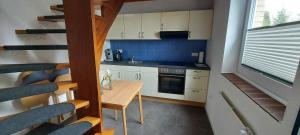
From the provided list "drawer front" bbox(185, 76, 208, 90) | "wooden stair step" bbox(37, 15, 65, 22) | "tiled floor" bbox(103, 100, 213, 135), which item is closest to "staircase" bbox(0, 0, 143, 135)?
"wooden stair step" bbox(37, 15, 65, 22)

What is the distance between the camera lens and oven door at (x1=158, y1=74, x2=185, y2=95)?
296 cm

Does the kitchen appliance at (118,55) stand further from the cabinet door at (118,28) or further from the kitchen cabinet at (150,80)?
the kitchen cabinet at (150,80)

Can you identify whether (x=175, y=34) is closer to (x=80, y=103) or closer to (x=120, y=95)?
(x=120, y=95)

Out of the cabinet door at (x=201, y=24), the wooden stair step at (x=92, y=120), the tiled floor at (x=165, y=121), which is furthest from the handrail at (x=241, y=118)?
the cabinet door at (x=201, y=24)

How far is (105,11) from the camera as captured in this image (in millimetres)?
1550

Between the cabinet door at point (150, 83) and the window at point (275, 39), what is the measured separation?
182 centimetres

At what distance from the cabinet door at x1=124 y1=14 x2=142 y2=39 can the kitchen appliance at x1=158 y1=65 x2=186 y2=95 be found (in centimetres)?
95

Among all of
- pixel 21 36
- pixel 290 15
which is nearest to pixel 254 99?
pixel 290 15

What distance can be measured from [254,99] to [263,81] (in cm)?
27

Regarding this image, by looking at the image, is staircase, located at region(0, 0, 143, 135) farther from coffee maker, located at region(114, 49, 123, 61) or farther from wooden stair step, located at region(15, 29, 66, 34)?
coffee maker, located at region(114, 49, 123, 61)

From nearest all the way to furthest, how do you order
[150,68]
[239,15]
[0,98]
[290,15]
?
1. [0,98]
2. [290,15]
3. [239,15]
4. [150,68]

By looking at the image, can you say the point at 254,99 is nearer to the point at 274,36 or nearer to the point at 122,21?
the point at 274,36

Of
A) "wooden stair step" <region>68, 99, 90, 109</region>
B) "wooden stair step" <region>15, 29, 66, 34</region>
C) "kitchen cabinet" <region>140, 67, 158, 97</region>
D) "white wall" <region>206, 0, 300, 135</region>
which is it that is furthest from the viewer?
"kitchen cabinet" <region>140, 67, 158, 97</region>

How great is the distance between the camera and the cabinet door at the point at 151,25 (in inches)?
118
